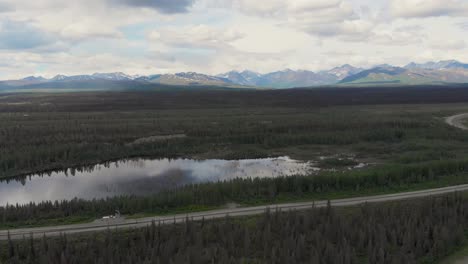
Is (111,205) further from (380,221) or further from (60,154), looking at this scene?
(60,154)

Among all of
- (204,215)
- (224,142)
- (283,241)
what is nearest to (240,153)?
(224,142)

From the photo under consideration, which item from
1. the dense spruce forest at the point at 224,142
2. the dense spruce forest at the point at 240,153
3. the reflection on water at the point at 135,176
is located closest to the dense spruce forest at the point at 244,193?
the dense spruce forest at the point at 240,153

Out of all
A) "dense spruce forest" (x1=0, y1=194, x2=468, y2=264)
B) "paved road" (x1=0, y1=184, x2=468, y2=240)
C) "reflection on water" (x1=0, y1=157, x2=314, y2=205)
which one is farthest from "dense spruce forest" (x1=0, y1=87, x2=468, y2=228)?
"dense spruce forest" (x1=0, y1=194, x2=468, y2=264)

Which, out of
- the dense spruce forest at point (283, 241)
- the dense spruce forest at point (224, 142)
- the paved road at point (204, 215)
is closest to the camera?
the dense spruce forest at point (283, 241)

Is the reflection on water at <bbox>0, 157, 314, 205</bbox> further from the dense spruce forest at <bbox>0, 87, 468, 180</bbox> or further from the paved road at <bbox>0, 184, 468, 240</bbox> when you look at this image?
the paved road at <bbox>0, 184, 468, 240</bbox>

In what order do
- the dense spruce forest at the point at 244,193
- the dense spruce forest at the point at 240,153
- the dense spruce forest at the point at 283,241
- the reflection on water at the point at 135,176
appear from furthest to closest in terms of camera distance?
the reflection on water at the point at 135,176 < the dense spruce forest at the point at 240,153 < the dense spruce forest at the point at 244,193 < the dense spruce forest at the point at 283,241

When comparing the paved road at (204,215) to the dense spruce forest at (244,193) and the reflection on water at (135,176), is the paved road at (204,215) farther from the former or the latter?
the reflection on water at (135,176)
